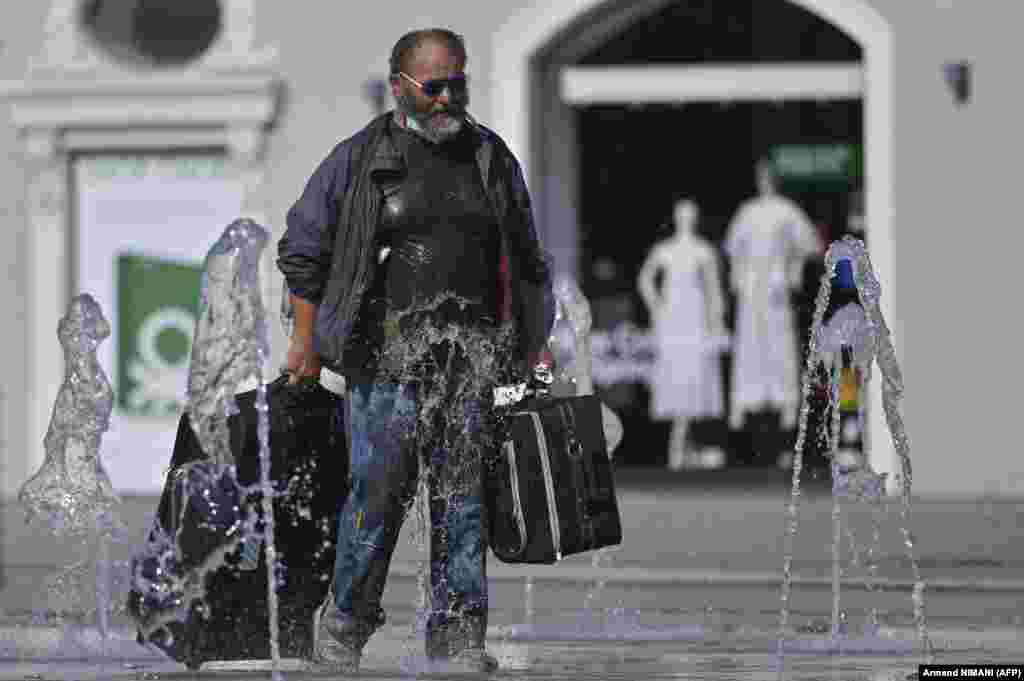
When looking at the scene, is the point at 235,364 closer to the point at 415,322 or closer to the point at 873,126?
the point at 415,322

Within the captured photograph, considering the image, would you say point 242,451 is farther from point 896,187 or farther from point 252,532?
point 896,187

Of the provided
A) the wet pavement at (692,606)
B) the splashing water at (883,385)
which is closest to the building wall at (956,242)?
the wet pavement at (692,606)

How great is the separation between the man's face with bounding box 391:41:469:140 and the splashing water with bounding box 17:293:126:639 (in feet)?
6.19

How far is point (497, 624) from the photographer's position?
9.84 metres

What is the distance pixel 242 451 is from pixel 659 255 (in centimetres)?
1298

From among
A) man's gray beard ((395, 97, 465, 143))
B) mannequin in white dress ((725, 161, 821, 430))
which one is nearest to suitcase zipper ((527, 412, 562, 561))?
man's gray beard ((395, 97, 465, 143))

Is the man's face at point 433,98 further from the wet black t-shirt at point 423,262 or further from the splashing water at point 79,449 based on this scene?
the splashing water at point 79,449

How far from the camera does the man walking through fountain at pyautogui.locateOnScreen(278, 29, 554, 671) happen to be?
7531 mm

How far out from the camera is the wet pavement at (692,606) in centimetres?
788

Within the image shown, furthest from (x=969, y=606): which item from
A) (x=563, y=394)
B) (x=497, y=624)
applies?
Answer: (x=563, y=394)

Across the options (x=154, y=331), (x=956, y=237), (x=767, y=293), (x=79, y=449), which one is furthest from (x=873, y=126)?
(x=79, y=449)

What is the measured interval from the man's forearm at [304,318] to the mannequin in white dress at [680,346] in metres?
12.8

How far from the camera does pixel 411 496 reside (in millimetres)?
7613

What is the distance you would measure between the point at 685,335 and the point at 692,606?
968cm
